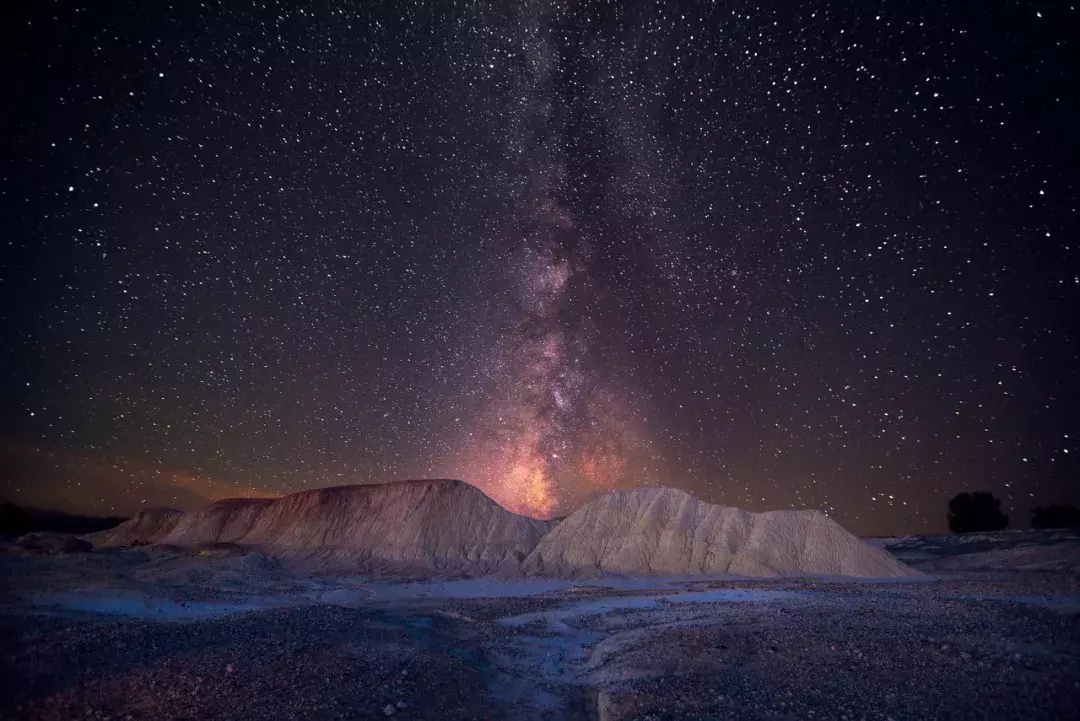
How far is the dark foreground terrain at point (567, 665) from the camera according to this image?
28.7ft

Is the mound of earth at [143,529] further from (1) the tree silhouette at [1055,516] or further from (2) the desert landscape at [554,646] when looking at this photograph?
(1) the tree silhouette at [1055,516]

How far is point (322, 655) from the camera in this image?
11648 millimetres

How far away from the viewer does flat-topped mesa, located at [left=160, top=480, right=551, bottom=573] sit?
52.8 meters

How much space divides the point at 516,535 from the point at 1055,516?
74.4 m

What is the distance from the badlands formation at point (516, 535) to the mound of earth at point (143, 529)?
3600mm

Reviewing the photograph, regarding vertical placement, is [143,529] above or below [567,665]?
above

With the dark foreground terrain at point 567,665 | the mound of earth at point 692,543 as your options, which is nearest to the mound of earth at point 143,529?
the mound of earth at point 692,543

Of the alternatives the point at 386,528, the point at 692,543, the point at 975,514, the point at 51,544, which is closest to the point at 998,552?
the point at 692,543

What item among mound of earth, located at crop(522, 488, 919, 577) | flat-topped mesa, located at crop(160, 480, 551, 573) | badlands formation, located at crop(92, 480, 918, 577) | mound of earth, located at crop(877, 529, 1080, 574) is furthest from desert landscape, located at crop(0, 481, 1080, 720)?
flat-topped mesa, located at crop(160, 480, 551, 573)

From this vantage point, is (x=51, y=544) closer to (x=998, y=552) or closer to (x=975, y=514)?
(x=998, y=552)

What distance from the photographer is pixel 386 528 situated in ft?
188

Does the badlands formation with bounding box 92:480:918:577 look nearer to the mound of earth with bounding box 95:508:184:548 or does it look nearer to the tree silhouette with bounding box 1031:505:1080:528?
the mound of earth with bounding box 95:508:184:548

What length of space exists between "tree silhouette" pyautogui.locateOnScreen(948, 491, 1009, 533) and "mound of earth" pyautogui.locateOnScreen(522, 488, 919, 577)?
46.2 metres

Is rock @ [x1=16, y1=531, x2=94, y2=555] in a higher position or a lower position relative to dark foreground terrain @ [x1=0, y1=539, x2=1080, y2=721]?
higher
